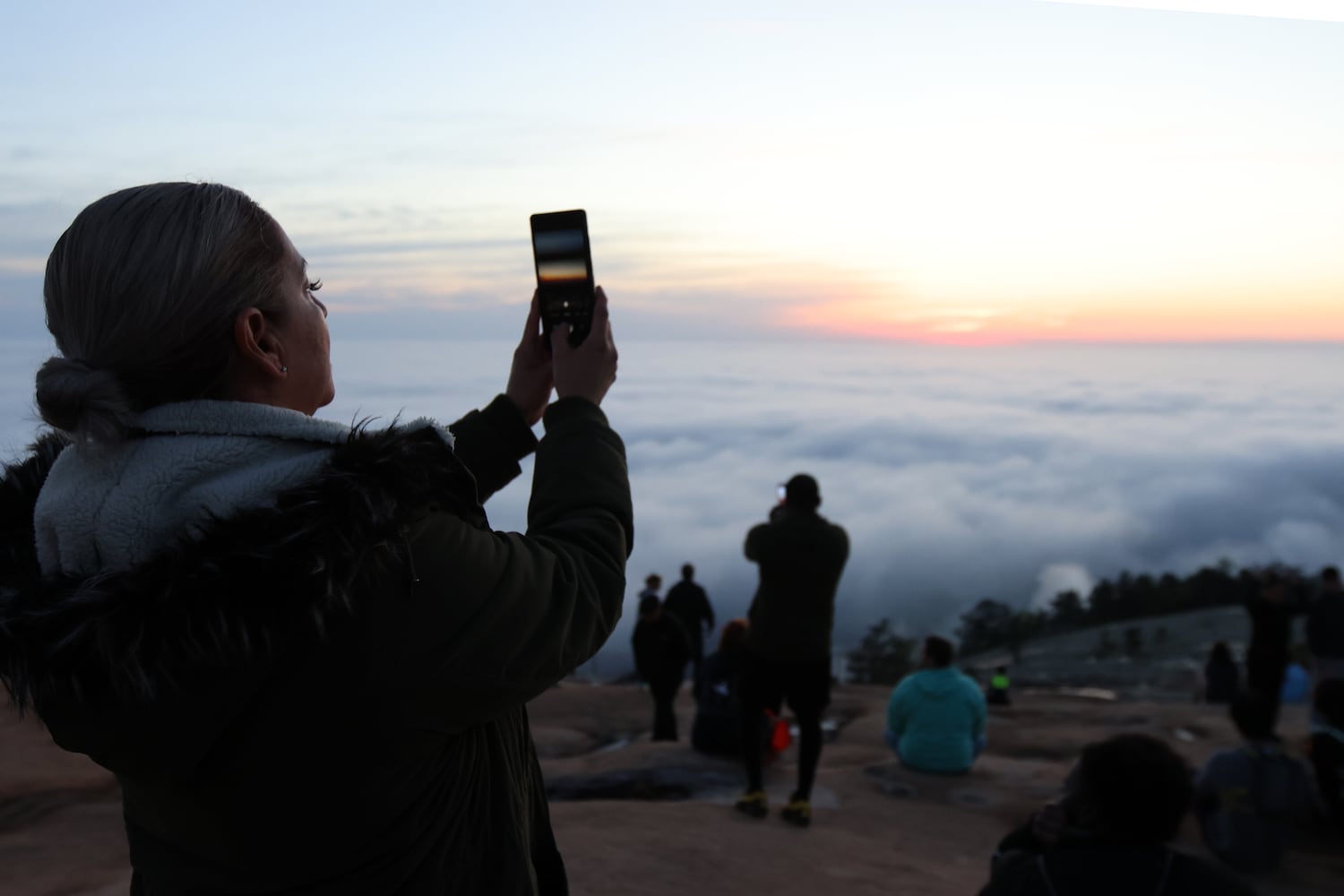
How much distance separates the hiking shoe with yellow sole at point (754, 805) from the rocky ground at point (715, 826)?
0.10 m

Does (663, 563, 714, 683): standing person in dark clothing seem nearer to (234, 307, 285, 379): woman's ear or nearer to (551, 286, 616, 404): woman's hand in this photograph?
(551, 286, 616, 404): woman's hand

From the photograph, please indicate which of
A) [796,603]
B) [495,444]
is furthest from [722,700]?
[495,444]

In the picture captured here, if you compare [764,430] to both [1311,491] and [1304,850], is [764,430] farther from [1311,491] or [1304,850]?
[1304,850]

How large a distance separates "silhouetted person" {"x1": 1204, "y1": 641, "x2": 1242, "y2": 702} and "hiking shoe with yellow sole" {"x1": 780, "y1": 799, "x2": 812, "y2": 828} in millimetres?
7552

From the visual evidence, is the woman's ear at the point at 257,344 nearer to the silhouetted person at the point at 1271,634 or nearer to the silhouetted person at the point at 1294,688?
the silhouetted person at the point at 1271,634

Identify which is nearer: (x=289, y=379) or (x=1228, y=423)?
(x=289, y=379)

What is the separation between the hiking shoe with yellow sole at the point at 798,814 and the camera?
248 inches

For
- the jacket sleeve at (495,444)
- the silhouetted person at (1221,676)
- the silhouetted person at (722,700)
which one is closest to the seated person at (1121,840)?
the jacket sleeve at (495,444)

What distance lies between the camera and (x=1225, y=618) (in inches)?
992

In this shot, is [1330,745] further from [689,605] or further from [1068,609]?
[1068,609]

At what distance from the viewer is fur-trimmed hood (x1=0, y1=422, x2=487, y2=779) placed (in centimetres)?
109

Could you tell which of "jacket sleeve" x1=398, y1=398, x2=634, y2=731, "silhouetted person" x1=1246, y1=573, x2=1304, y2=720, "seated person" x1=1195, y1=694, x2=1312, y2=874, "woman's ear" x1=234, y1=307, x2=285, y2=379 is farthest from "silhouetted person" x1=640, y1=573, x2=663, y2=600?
"woman's ear" x1=234, y1=307, x2=285, y2=379

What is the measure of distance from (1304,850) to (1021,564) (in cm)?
14619

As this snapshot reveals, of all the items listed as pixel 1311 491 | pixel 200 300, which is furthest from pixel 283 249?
pixel 1311 491
